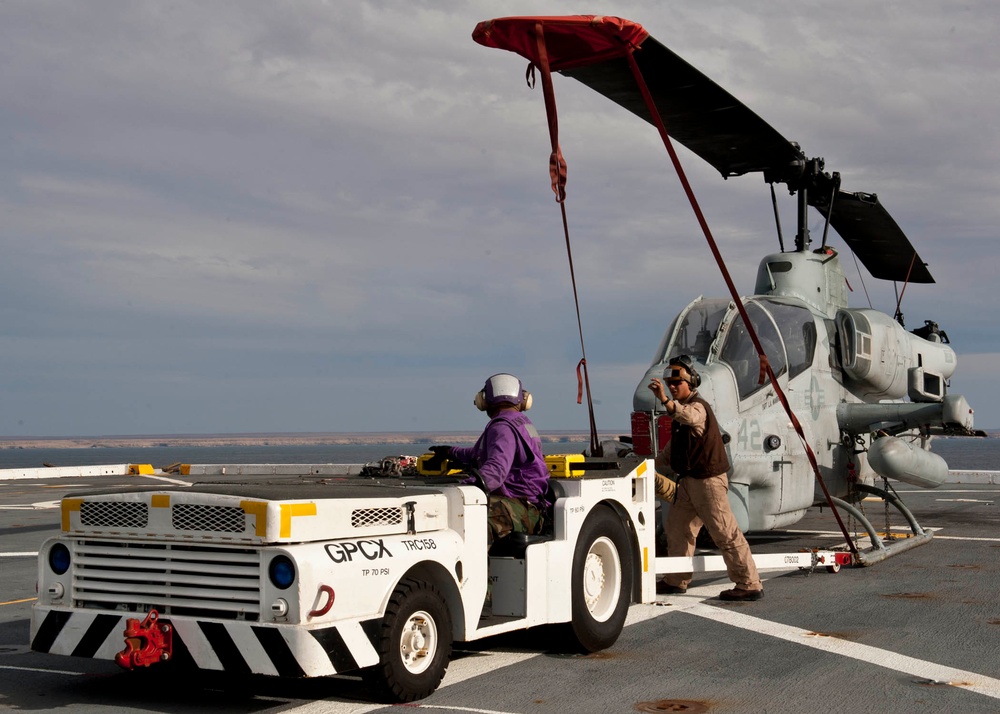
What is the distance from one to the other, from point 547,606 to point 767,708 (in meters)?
1.63

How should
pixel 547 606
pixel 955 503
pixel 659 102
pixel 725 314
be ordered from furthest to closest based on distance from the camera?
pixel 955 503 < pixel 725 314 < pixel 659 102 < pixel 547 606

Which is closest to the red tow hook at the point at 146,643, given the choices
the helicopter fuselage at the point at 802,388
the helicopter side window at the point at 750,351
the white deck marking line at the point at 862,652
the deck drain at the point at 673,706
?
the deck drain at the point at 673,706

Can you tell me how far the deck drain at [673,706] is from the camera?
582 centimetres

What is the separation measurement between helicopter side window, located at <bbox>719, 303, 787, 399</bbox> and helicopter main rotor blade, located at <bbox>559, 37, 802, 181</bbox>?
191 cm

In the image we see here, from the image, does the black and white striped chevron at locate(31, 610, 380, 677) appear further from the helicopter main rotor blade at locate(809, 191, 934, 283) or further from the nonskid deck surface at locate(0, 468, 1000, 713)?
the helicopter main rotor blade at locate(809, 191, 934, 283)

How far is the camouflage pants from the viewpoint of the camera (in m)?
7.03

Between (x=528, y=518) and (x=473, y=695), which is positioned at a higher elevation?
(x=528, y=518)

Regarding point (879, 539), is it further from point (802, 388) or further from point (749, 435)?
point (749, 435)

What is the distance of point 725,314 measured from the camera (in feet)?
41.6

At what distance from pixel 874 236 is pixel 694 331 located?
5.74 metres

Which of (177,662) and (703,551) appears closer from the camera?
(177,662)

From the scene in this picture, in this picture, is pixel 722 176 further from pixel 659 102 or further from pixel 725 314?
pixel 659 102

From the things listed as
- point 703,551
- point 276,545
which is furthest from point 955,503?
point 276,545

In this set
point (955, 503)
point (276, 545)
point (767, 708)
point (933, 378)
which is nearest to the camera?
point (276, 545)
